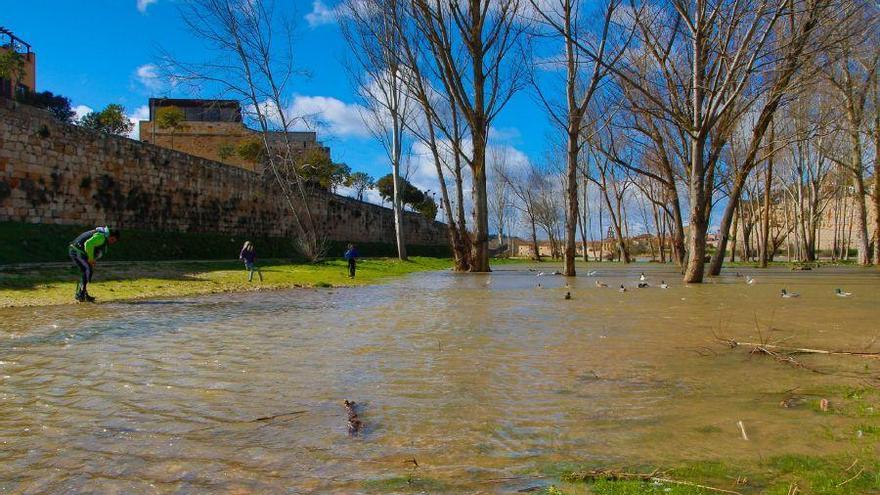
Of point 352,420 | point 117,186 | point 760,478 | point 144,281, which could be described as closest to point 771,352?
point 760,478

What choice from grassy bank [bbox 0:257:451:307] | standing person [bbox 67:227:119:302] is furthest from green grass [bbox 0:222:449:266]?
standing person [bbox 67:227:119:302]

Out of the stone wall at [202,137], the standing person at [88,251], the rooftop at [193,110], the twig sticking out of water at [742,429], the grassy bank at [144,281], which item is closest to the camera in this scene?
the twig sticking out of water at [742,429]

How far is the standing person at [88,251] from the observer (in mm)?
10938

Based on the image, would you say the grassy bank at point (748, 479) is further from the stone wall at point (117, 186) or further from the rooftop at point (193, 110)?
the rooftop at point (193, 110)

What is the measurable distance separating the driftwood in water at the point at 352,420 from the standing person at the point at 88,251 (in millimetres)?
8889

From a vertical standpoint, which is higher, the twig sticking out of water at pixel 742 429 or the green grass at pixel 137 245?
the green grass at pixel 137 245

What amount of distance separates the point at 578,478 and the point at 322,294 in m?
11.8

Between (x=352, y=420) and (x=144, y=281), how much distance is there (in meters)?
13.0

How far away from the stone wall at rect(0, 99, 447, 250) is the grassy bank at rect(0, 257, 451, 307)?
122 inches

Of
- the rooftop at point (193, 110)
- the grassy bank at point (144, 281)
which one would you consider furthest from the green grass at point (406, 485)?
the rooftop at point (193, 110)

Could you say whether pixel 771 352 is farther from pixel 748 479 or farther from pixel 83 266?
pixel 83 266

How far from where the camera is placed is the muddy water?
2.77 meters

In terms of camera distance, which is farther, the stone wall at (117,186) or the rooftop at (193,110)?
the rooftop at (193,110)

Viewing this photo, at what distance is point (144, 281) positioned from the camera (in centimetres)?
1453
